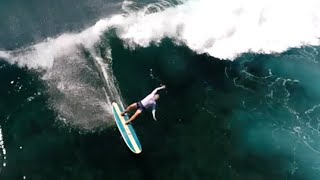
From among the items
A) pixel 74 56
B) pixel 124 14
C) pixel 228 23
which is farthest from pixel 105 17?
pixel 228 23

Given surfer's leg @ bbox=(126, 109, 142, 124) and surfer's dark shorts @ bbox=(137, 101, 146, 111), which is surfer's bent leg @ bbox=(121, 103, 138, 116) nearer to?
surfer's dark shorts @ bbox=(137, 101, 146, 111)

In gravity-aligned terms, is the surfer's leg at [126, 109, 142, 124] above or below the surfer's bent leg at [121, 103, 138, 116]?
below

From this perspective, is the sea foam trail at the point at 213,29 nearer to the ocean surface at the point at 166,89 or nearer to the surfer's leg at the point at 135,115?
the ocean surface at the point at 166,89

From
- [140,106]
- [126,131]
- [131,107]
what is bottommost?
[126,131]

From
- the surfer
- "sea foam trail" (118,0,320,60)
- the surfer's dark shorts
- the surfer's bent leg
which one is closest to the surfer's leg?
the surfer

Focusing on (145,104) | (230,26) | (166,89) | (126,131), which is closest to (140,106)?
(145,104)

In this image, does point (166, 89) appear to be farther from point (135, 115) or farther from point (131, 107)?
point (135, 115)

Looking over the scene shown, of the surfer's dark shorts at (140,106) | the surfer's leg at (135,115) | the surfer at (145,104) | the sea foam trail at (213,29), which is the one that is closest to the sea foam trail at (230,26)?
the sea foam trail at (213,29)

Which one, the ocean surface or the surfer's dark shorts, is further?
the surfer's dark shorts

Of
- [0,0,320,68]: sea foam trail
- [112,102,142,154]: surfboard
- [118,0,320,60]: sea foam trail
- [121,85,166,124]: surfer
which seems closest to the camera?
[112,102,142,154]: surfboard
